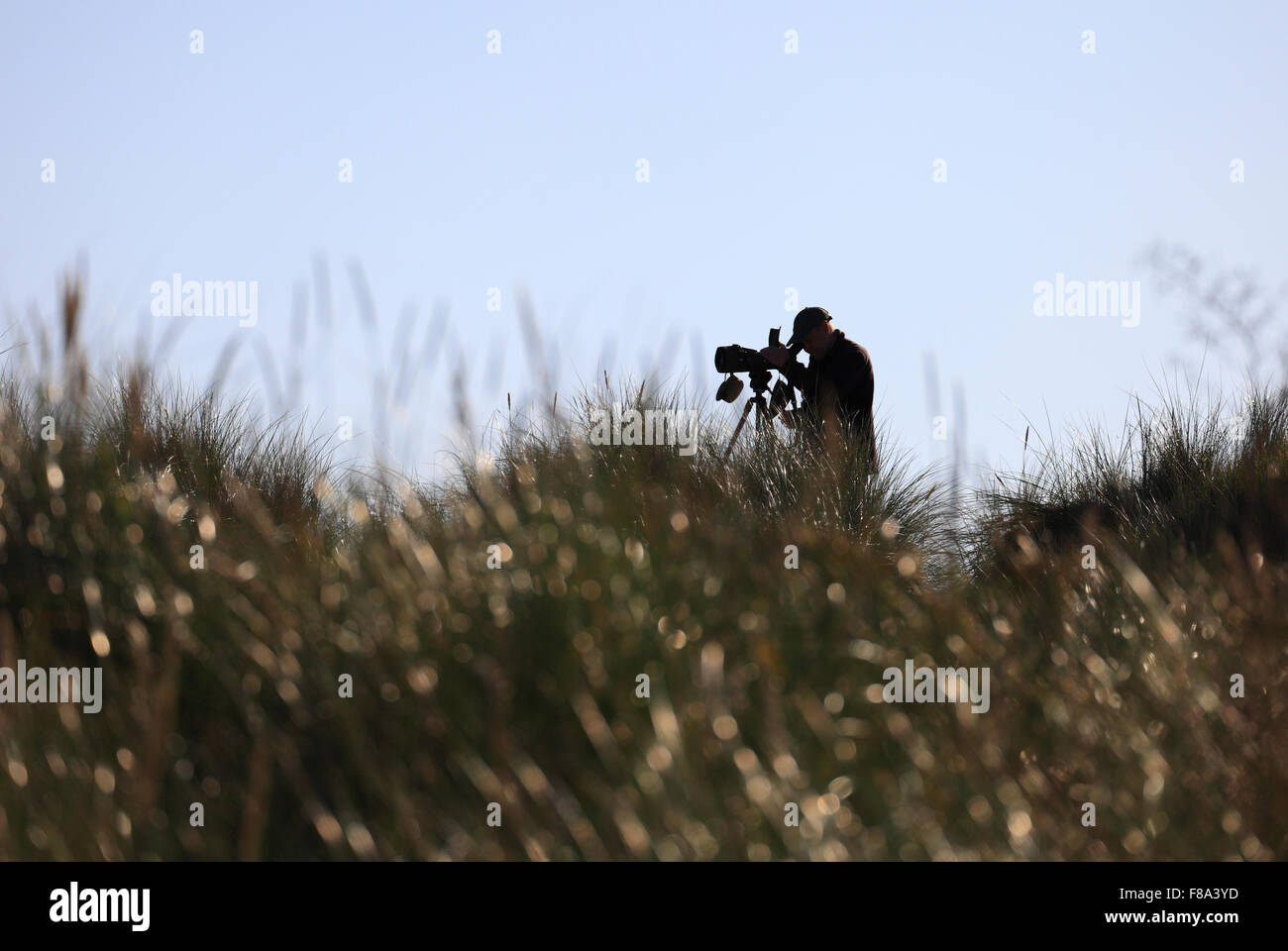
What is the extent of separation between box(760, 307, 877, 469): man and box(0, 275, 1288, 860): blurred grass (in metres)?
2.77

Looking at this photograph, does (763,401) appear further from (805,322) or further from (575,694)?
(575,694)

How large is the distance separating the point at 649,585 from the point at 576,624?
313 millimetres

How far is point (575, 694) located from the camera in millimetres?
2424

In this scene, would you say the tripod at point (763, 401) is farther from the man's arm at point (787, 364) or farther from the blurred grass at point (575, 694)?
the blurred grass at point (575, 694)

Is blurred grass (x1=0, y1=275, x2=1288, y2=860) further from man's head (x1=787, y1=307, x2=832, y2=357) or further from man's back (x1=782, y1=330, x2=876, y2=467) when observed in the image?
man's head (x1=787, y1=307, x2=832, y2=357)

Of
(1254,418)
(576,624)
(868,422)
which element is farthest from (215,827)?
(1254,418)

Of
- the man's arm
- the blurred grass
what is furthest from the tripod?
the blurred grass

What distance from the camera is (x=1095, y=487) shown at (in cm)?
626

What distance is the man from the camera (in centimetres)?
634
